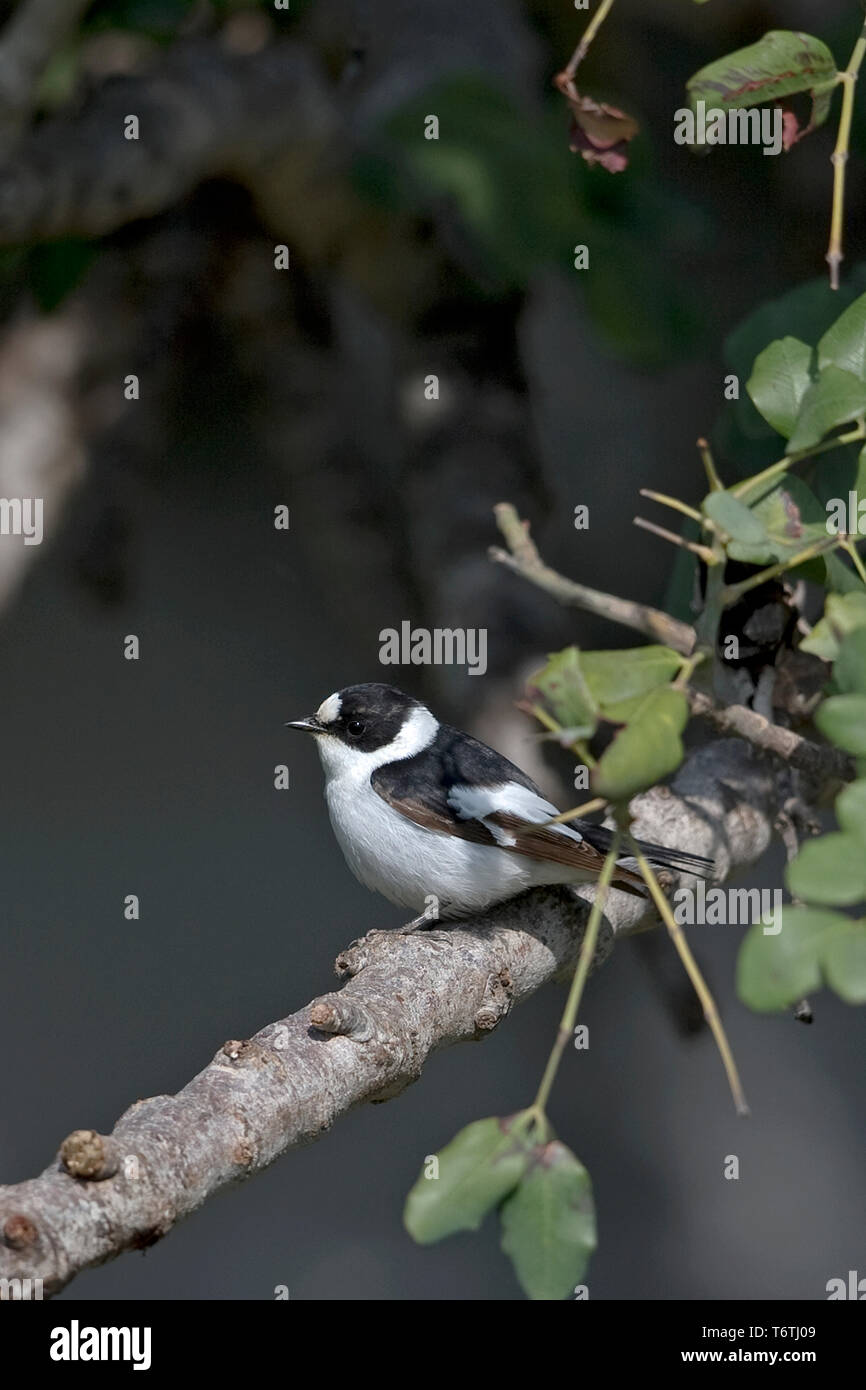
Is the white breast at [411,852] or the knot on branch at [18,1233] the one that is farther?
the white breast at [411,852]

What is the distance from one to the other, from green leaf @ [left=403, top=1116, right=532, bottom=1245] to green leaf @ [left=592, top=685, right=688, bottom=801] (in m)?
Result: 0.34

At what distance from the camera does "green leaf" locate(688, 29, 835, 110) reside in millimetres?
1812

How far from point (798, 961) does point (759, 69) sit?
120cm

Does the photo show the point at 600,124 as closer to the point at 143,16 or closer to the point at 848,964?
the point at 848,964

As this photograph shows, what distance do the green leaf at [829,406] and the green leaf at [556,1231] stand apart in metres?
0.93

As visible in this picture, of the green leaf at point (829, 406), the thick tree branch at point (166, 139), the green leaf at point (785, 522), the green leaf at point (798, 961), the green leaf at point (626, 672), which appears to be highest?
the thick tree branch at point (166, 139)

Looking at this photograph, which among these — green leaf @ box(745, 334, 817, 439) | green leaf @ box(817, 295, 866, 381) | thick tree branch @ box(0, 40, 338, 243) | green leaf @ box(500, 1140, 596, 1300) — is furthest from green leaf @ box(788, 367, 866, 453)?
thick tree branch @ box(0, 40, 338, 243)

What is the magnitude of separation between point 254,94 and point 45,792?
193cm

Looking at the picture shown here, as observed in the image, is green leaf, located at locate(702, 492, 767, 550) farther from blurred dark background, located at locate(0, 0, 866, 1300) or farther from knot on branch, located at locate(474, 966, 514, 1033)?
blurred dark background, located at locate(0, 0, 866, 1300)

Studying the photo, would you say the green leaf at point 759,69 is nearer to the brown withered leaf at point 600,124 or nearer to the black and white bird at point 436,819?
the brown withered leaf at point 600,124

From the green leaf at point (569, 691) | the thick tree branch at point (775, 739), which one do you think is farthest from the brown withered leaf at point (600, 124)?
the green leaf at point (569, 691)

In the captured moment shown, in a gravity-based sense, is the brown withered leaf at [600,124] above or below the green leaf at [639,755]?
above

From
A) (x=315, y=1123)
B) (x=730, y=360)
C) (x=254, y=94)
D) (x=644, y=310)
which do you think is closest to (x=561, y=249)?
(x=644, y=310)

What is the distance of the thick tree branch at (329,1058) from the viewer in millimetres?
1446
